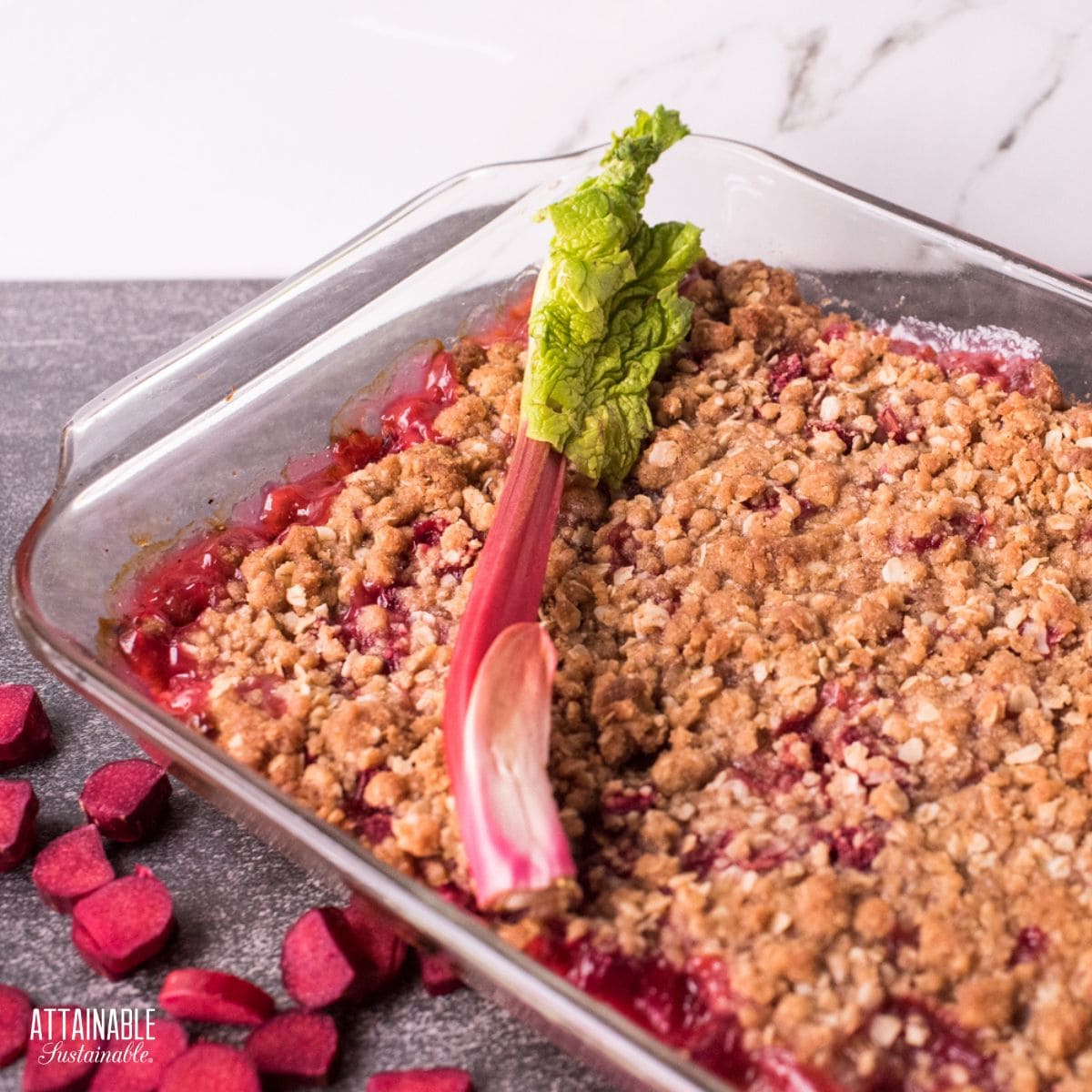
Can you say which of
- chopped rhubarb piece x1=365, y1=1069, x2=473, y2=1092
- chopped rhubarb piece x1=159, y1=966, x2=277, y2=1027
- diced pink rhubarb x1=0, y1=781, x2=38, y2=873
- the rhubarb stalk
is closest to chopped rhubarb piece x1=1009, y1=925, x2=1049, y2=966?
the rhubarb stalk

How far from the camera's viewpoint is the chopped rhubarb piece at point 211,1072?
1592mm

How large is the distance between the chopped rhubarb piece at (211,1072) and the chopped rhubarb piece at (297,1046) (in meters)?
0.02

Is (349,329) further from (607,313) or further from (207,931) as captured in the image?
(207,931)

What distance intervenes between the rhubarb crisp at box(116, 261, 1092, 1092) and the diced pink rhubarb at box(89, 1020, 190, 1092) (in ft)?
1.00

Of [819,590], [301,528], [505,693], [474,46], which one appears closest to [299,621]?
[301,528]

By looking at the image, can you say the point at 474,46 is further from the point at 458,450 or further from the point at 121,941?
the point at 121,941

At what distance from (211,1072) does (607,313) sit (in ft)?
3.73

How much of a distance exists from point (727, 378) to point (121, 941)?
3.69ft

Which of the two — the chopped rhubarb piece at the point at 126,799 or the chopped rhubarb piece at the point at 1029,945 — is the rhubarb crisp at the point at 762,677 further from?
the chopped rhubarb piece at the point at 126,799

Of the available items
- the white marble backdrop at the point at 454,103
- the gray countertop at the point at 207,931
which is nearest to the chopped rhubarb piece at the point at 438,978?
the gray countertop at the point at 207,931

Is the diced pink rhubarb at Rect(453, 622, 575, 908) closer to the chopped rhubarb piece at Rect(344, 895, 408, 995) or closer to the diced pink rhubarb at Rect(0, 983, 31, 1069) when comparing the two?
the chopped rhubarb piece at Rect(344, 895, 408, 995)

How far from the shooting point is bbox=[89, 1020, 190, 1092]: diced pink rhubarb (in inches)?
64.2

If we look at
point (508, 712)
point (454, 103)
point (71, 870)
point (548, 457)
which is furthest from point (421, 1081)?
point (454, 103)

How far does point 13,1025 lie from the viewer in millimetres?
1680
